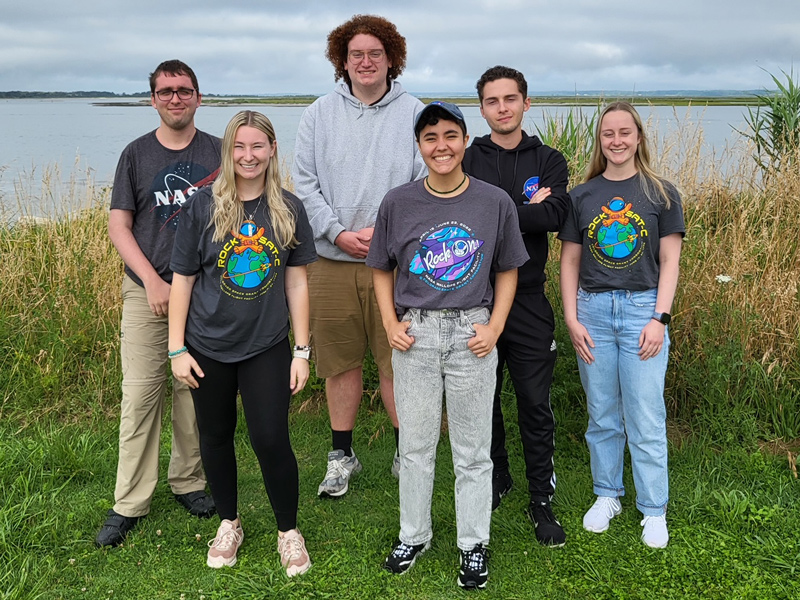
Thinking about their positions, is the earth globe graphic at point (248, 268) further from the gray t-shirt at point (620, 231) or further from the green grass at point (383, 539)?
the gray t-shirt at point (620, 231)

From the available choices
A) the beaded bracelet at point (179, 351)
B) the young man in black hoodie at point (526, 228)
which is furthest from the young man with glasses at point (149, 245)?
the young man in black hoodie at point (526, 228)

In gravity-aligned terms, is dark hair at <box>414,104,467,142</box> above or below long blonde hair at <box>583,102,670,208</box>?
above

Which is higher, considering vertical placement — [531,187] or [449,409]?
A: [531,187]

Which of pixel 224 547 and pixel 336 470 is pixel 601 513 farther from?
pixel 224 547

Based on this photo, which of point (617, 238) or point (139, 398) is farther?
point (139, 398)

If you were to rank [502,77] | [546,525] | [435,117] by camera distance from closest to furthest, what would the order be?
1. [435,117]
2. [502,77]
3. [546,525]

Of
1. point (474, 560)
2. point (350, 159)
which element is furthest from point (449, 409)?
point (350, 159)

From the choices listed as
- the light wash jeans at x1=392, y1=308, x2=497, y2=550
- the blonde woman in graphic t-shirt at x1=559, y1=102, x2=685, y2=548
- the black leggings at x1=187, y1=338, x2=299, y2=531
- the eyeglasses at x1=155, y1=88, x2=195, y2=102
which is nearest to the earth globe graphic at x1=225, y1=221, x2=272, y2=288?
the black leggings at x1=187, y1=338, x2=299, y2=531

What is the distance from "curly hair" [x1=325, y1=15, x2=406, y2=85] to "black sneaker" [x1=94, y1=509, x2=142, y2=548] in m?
2.41

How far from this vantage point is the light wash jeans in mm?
2688

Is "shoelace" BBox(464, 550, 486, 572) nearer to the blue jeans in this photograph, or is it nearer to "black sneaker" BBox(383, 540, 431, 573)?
"black sneaker" BBox(383, 540, 431, 573)

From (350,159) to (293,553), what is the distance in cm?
185

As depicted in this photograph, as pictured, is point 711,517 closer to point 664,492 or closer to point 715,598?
point 664,492

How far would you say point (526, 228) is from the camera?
298 cm
